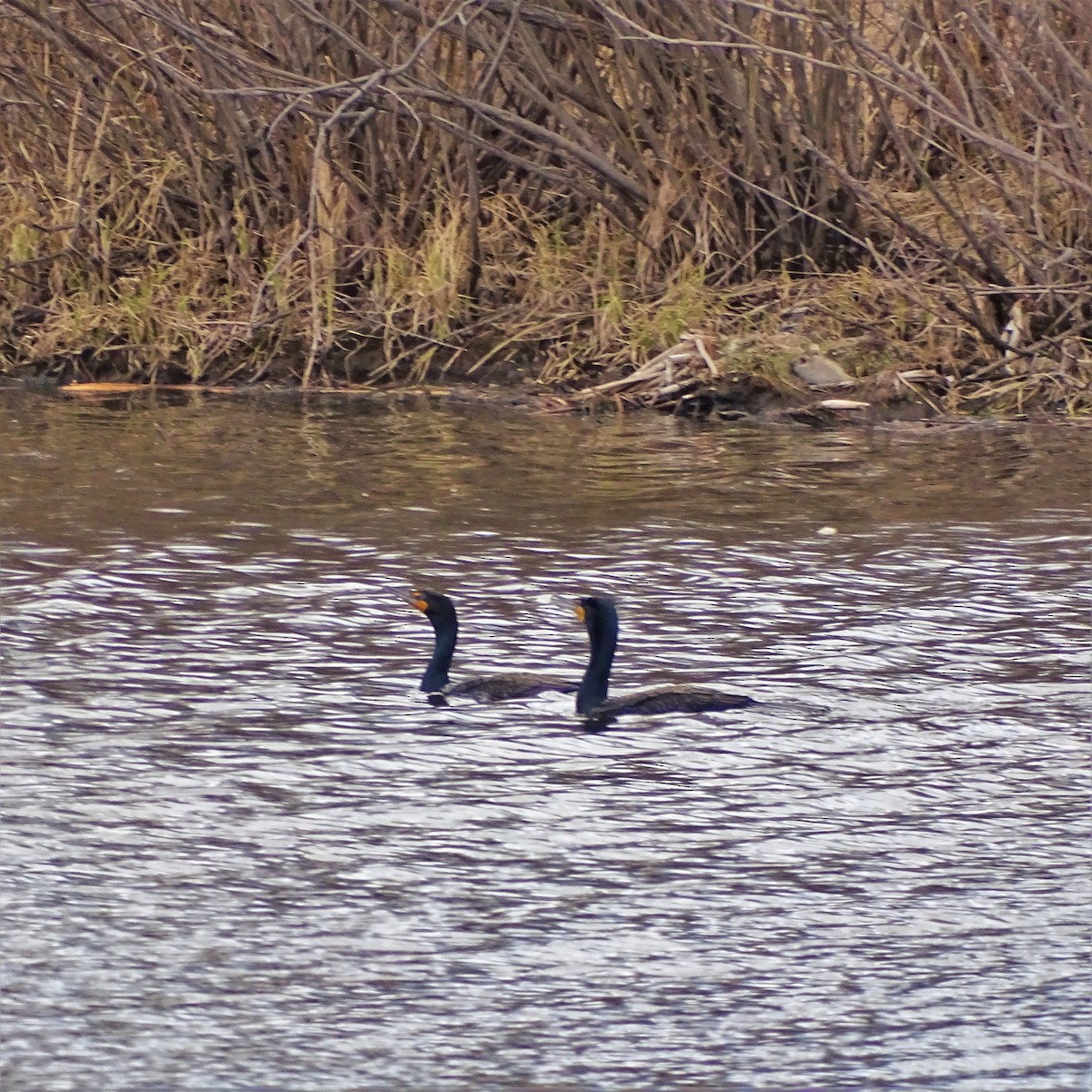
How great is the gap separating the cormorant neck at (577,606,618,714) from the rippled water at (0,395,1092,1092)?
13 cm

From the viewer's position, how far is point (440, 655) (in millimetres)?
8023

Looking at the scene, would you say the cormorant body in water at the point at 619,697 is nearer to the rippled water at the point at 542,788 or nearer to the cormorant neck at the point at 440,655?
the rippled water at the point at 542,788

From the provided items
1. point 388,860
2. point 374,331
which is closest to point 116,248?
point 374,331

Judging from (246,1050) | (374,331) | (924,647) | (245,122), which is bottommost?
(246,1050)

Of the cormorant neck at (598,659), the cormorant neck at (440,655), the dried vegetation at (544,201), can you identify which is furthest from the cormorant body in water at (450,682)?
the dried vegetation at (544,201)

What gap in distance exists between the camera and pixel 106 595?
9234 millimetres

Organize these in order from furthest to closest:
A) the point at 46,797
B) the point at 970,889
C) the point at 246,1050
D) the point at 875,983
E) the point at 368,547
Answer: the point at 368,547, the point at 46,797, the point at 970,889, the point at 875,983, the point at 246,1050

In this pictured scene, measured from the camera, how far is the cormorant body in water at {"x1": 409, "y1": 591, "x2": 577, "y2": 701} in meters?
7.89

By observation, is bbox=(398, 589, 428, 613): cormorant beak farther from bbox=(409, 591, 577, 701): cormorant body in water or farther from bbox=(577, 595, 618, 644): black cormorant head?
bbox=(577, 595, 618, 644): black cormorant head

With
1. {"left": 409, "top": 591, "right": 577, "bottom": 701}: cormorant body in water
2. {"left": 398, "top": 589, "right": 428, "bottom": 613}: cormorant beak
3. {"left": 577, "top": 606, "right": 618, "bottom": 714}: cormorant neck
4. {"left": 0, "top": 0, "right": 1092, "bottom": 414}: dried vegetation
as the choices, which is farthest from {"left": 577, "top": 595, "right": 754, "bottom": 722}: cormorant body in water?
{"left": 0, "top": 0, "right": 1092, "bottom": 414}: dried vegetation

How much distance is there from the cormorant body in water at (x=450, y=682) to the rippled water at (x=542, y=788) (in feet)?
0.25

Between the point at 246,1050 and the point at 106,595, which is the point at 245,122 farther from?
the point at 246,1050

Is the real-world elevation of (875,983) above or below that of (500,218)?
below

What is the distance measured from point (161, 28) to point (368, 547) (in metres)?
6.57
